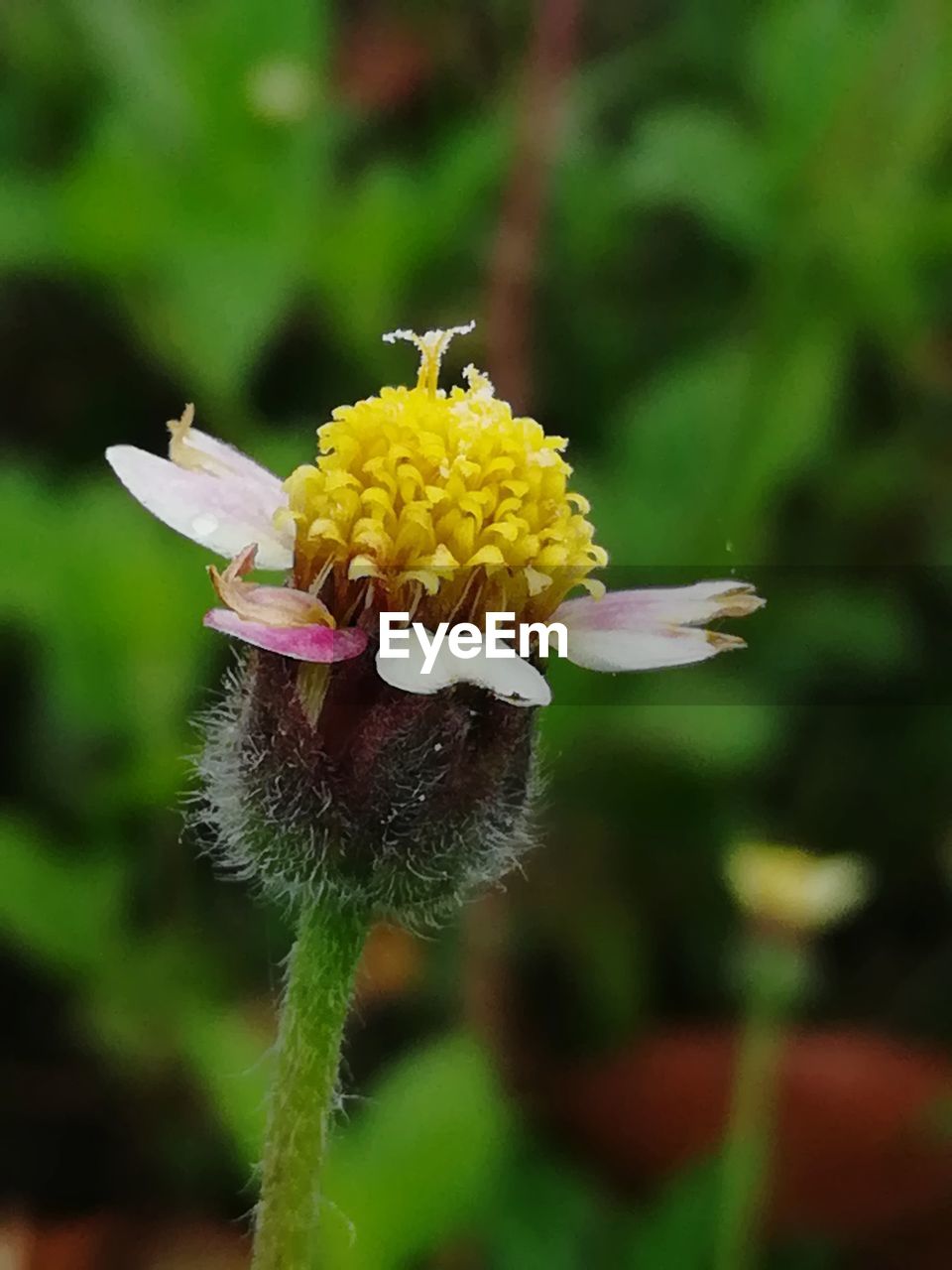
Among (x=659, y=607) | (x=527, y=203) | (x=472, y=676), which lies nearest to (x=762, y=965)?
(x=659, y=607)

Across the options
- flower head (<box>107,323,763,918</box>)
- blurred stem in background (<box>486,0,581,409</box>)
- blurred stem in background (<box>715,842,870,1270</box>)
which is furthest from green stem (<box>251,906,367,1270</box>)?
blurred stem in background (<box>486,0,581,409</box>)

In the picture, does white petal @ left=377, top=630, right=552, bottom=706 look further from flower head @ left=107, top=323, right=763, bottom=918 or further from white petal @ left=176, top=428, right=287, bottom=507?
white petal @ left=176, top=428, right=287, bottom=507

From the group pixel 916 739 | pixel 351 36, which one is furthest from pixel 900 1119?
pixel 351 36

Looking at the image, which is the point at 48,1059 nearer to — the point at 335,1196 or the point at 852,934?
the point at 335,1196

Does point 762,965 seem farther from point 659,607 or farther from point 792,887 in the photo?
point 659,607

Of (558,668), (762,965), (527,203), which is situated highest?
(527,203)
